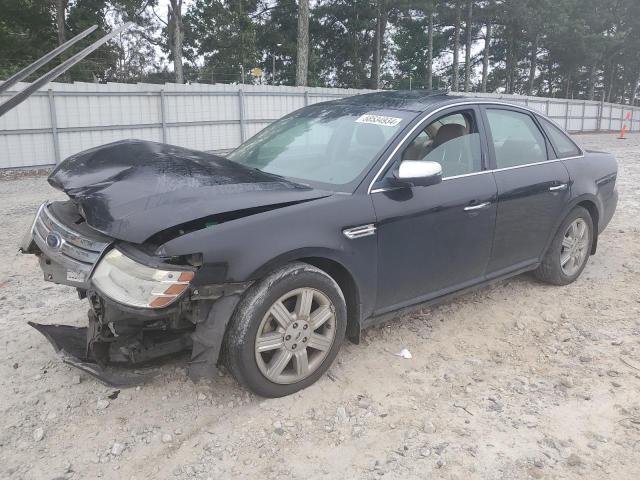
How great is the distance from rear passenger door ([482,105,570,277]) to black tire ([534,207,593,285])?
19 centimetres

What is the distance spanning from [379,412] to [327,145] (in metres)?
1.77

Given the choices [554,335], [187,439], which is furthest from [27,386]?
[554,335]

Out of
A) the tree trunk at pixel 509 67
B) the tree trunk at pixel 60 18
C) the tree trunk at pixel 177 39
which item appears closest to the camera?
the tree trunk at pixel 60 18

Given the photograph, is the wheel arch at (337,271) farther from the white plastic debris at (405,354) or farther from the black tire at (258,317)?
the white plastic debris at (405,354)

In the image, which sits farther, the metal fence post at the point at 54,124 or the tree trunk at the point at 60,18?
the tree trunk at the point at 60,18

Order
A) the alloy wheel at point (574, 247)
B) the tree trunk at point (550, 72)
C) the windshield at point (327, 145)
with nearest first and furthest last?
the windshield at point (327, 145)
the alloy wheel at point (574, 247)
the tree trunk at point (550, 72)

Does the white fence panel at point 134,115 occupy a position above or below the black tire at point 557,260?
above

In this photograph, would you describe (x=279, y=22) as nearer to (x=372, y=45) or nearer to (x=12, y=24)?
(x=372, y=45)

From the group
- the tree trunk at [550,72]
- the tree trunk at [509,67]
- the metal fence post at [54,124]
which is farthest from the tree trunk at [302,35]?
the tree trunk at [550,72]

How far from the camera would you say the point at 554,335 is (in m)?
3.89

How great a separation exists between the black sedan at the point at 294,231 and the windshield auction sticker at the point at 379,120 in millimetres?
13

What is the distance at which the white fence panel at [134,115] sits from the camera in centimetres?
1264

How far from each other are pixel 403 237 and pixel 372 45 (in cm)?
4049

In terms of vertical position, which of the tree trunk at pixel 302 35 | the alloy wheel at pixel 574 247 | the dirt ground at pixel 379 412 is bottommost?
the dirt ground at pixel 379 412
